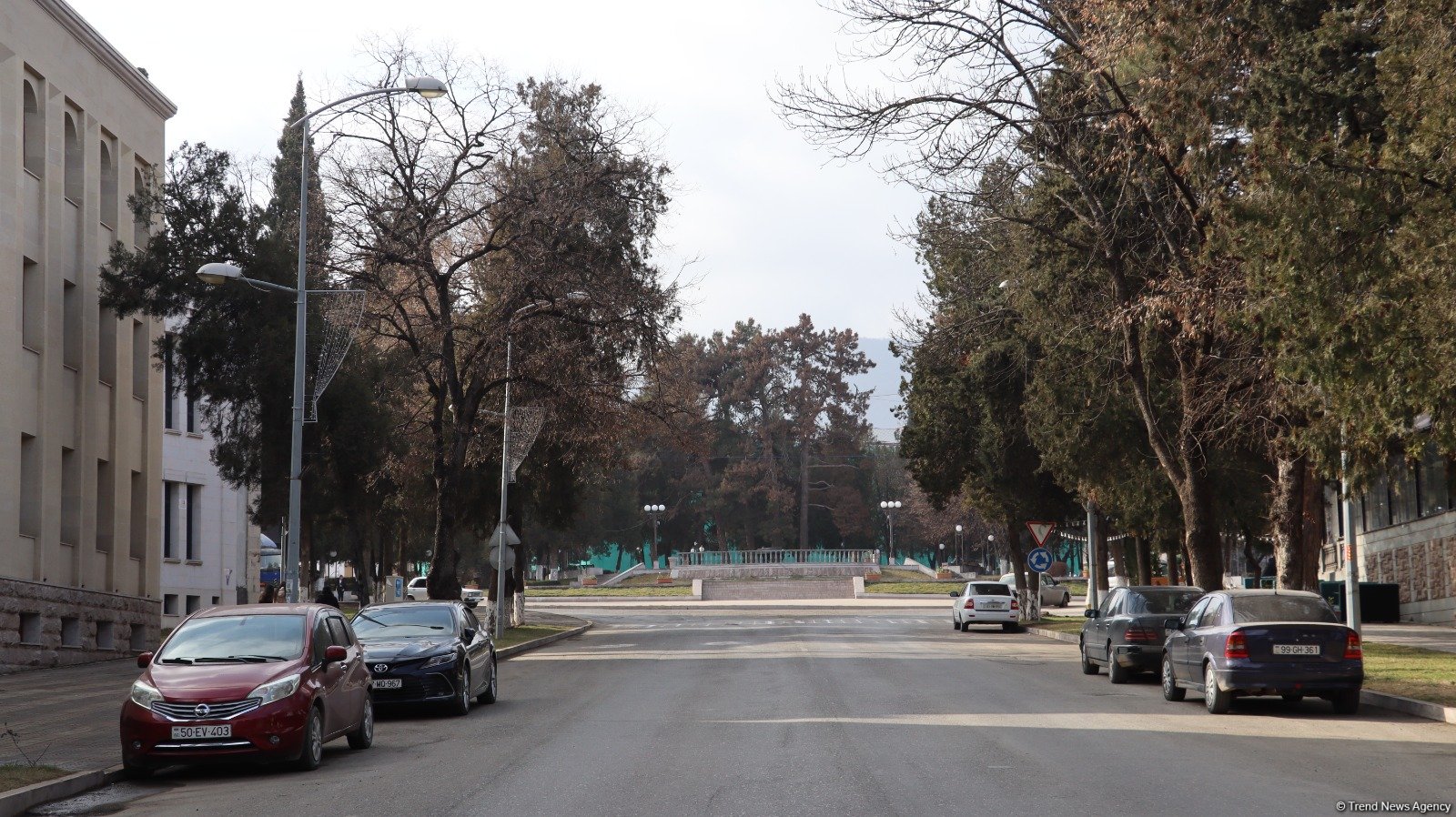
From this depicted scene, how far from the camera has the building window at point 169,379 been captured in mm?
29172

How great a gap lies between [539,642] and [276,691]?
2375cm

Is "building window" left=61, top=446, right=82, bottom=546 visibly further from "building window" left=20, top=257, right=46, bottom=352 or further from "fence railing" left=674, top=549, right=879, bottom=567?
"fence railing" left=674, top=549, right=879, bottom=567

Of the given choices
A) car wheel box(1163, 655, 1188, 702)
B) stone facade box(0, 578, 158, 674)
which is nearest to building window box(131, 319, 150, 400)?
stone facade box(0, 578, 158, 674)

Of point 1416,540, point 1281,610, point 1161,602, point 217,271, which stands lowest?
point 1161,602

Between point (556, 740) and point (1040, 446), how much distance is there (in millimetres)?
22153

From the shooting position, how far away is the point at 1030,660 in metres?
→ 27.6

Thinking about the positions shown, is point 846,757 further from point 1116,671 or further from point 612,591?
point 612,591

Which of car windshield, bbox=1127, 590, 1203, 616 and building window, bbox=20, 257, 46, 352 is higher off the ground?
building window, bbox=20, 257, 46, 352

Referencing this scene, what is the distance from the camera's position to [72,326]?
3020 centimetres

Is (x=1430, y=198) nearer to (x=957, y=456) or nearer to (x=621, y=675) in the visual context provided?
(x=621, y=675)

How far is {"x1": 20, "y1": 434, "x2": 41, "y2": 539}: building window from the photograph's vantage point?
2773 centimetres

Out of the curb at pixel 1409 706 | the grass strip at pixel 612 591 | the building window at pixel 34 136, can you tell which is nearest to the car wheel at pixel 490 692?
the curb at pixel 1409 706

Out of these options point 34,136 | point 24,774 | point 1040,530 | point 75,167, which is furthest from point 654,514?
point 24,774

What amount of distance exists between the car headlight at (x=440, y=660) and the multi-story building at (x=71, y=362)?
1198cm
